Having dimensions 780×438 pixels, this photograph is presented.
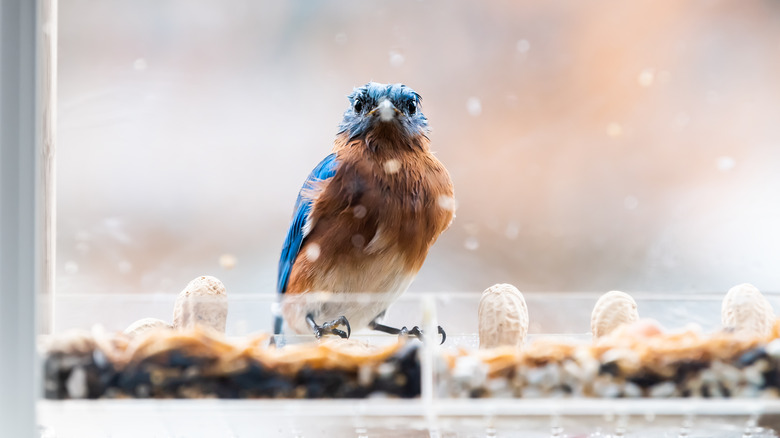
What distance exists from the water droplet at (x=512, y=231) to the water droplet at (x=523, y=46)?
43 centimetres

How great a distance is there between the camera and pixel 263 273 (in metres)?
1.59

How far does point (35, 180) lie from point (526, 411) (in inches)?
27.9

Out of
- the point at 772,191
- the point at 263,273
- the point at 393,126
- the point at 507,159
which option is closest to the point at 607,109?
the point at 507,159

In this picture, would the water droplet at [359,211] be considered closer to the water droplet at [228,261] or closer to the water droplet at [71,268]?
the water droplet at [228,261]

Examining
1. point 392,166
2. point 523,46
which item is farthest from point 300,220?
point 523,46

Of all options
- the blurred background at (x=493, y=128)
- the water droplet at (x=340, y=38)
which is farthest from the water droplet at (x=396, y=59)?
the water droplet at (x=340, y=38)

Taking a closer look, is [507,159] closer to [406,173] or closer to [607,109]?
[607,109]

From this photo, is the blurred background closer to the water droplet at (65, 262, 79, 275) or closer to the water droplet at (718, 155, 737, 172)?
the water droplet at (718, 155, 737, 172)

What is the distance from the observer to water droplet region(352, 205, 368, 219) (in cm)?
120

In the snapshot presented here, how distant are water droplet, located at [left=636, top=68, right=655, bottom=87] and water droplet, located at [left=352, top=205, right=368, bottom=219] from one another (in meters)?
0.86

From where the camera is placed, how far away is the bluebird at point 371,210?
3.95 feet

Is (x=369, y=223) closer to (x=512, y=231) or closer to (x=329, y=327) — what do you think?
(x=329, y=327)

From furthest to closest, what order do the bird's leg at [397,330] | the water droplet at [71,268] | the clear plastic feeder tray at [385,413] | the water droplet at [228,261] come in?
1. the water droplet at [228,261]
2. the water droplet at [71,268]
3. the bird's leg at [397,330]
4. the clear plastic feeder tray at [385,413]

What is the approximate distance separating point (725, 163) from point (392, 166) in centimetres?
90
